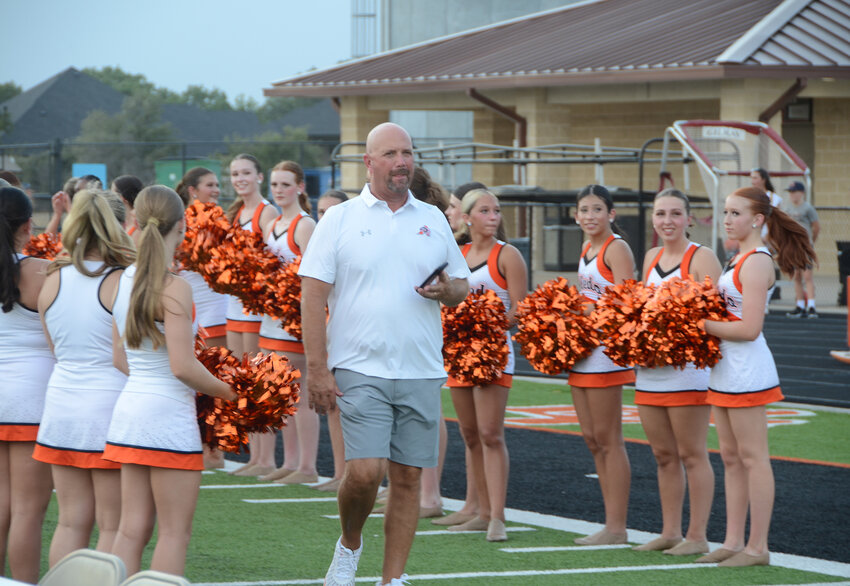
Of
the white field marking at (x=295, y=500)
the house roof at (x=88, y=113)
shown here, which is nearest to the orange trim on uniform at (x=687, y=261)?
the white field marking at (x=295, y=500)

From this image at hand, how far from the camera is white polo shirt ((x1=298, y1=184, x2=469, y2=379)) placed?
17.0 ft

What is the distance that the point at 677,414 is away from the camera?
6.07 m

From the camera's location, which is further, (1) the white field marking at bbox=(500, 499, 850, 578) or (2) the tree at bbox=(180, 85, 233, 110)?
(2) the tree at bbox=(180, 85, 233, 110)

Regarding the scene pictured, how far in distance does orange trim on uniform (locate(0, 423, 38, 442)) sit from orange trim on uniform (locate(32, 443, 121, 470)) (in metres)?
0.32

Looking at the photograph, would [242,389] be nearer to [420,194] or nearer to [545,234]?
[420,194]

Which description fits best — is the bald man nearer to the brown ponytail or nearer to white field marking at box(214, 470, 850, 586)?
white field marking at box(214, 470, 850, 586)

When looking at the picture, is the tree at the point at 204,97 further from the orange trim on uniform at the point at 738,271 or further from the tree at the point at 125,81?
the orange trim on uniform at the point at 738,271

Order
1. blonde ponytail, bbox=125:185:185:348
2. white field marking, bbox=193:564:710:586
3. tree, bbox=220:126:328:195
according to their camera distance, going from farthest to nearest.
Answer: tree, bbox=220:126:328:195
white field marking, bbox=193:564:710:586
blonde ponytail, bbox=125:185:185:348

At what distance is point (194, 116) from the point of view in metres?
72.8

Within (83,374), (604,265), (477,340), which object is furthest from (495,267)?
(83,374)

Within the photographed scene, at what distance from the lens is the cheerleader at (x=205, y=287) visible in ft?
27.2

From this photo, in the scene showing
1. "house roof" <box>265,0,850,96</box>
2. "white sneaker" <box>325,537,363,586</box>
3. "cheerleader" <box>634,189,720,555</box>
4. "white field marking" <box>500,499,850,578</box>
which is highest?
"house roof" <box>265,0,850,96</box>

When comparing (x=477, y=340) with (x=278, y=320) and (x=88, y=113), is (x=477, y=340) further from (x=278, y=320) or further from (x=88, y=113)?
(x=88, y=113)

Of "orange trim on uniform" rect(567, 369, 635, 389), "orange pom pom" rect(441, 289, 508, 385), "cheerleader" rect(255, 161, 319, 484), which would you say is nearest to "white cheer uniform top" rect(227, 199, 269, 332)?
"cheerleader" rect(255, 161, 319, 484)
